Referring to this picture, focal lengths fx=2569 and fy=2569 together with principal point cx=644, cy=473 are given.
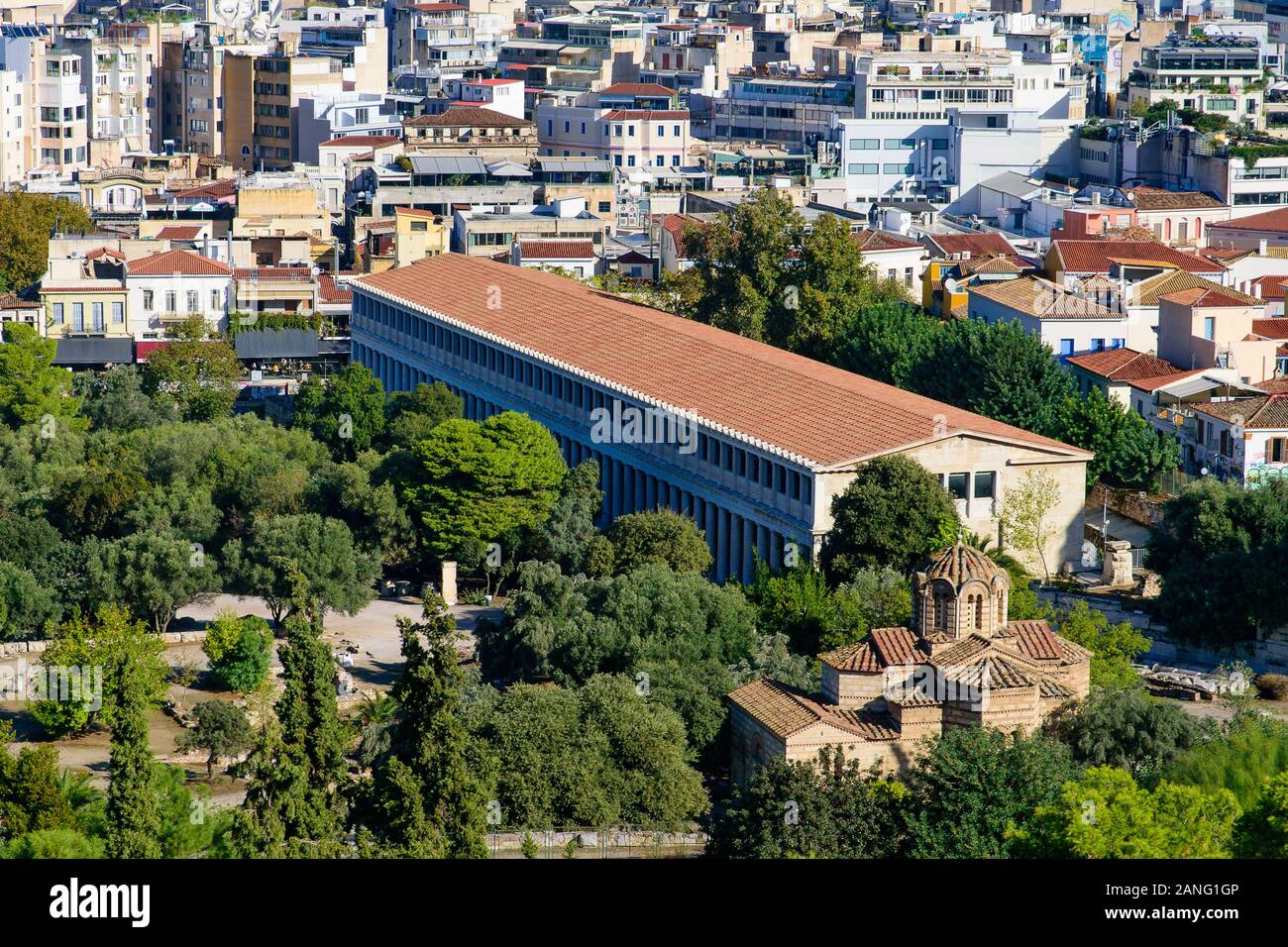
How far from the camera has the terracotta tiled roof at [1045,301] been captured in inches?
3765

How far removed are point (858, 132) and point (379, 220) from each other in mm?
35152

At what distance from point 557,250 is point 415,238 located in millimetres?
10321

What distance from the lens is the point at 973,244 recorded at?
121 m

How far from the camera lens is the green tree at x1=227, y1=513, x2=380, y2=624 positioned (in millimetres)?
74312

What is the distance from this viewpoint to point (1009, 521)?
7400 cm

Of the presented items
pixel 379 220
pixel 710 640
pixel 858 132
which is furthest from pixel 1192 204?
pixel 710 640

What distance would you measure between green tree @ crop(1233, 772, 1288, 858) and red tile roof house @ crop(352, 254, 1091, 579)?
28.4 meters

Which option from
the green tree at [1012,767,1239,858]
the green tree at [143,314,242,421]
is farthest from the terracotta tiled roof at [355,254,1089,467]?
the green tree at [1012,767,1239,858]

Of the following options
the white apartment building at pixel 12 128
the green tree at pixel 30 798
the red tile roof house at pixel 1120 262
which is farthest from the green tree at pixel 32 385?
the white apartment building at pixel 12 128

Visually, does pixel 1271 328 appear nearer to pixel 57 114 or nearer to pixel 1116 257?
pixel 1116 257

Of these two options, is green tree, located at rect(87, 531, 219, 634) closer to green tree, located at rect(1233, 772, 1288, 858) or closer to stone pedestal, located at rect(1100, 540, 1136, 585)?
stone pedestal, located at rect(1100, 540, 1136, 585)

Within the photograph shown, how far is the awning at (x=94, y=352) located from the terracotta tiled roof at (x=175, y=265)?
13.8 ft

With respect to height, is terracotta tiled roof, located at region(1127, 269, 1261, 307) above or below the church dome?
above

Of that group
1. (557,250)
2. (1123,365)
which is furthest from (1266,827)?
(557,250)
